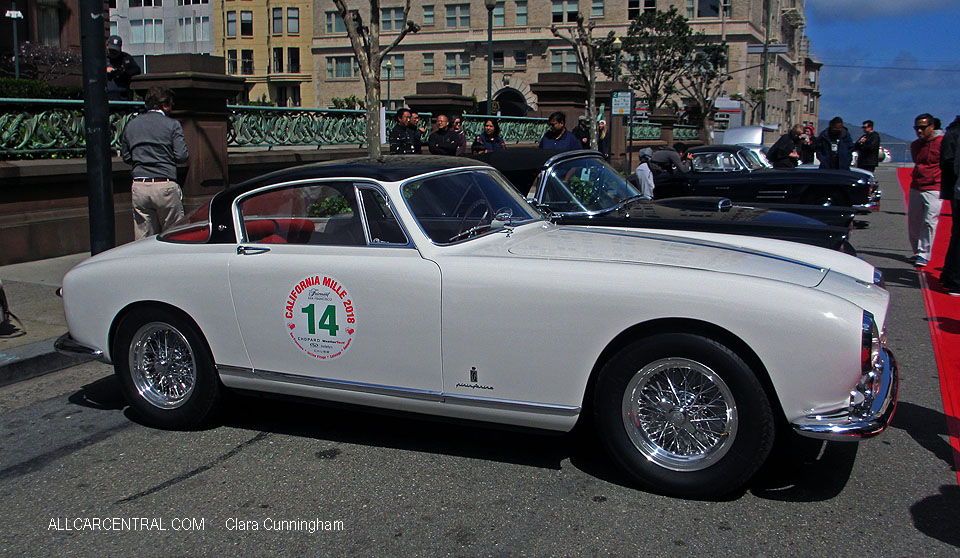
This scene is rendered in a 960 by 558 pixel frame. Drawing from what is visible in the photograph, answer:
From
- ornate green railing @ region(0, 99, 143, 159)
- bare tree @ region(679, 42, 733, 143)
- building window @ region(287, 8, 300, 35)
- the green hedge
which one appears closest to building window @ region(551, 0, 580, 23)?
bare tree @ region(679, 42, 733, 143)

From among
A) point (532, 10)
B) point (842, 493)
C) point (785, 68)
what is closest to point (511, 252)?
point (842, 493)

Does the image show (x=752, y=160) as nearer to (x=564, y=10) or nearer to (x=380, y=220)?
(x=380, y=220)

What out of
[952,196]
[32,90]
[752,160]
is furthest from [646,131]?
[32,90]

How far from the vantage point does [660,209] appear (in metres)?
7.93

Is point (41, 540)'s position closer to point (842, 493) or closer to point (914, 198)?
point (842, 493)

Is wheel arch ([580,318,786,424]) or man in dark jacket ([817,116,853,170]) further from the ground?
man in dark jacket ([817,116,853,170])

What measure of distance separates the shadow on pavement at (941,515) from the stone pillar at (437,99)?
52.2 ft

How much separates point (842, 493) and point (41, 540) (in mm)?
3552

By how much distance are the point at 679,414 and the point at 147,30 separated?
260ft

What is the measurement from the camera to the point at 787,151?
50.9ft

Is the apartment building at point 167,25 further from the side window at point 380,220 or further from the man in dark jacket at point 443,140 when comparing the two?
the side window at point 380,220

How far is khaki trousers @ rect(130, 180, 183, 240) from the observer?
855 cm

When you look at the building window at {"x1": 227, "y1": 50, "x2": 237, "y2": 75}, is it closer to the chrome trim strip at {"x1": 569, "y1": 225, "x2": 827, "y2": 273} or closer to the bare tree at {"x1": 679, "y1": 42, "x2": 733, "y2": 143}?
the bare tree at {"x1": 679, "y1": 42, "x2": 733, "y2": 143}

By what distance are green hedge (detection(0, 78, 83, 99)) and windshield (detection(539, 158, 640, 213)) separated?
8120 mm
